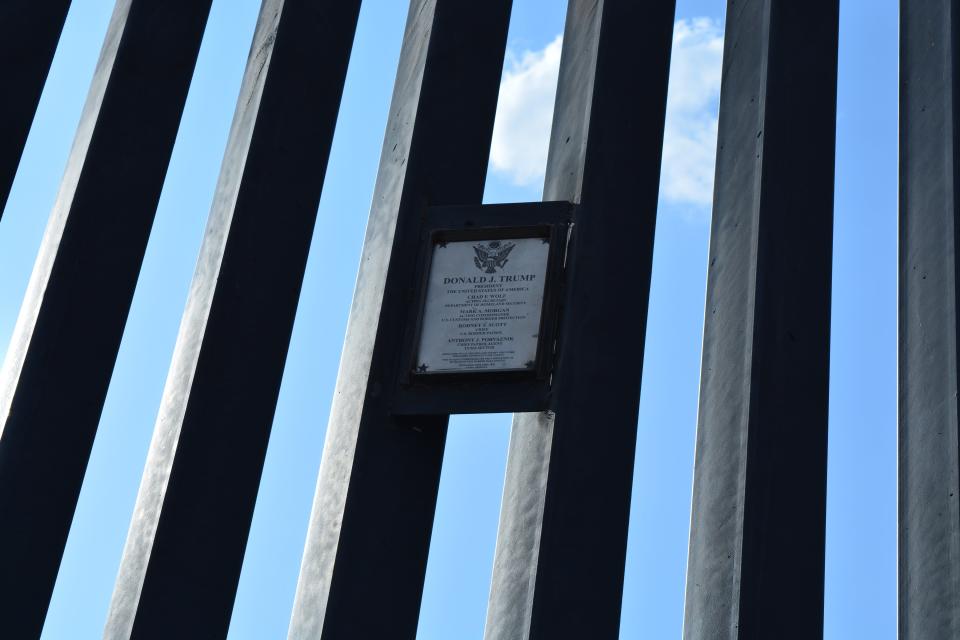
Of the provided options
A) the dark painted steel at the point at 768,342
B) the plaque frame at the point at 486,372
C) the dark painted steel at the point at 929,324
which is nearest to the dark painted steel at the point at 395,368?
the plaque frame at the point at 486,372

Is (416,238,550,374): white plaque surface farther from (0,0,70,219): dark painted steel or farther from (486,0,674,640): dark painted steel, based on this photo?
(0,0,70,219): dark painted steel

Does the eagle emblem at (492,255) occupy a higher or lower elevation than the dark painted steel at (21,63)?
lower

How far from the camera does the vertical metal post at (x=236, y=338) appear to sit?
3689mm

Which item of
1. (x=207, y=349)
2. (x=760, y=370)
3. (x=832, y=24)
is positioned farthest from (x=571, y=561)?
(x=832, y=24)

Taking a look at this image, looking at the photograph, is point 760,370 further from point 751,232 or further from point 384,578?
point 384,578

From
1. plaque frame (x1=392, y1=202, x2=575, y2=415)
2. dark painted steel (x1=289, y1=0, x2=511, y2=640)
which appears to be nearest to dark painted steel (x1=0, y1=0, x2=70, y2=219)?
dark painted steel (x1=289, y1=0, x2=511, y2=640)

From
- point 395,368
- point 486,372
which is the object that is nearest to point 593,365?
point 486,372

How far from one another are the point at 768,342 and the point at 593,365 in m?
0.60

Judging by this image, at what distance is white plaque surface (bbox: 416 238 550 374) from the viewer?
3.89 meters

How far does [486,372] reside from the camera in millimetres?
3857

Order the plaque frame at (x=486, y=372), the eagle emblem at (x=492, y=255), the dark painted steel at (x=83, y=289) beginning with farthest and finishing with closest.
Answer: the eagle emblem at (x=492, y=255) → the plaque frame at (x=486, y=372) → the dark painted steel at (x=83, y=289)

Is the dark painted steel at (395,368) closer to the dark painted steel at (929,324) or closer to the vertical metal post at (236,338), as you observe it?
the vertical metal post at (236,338)

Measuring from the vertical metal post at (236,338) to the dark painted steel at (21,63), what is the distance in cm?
63

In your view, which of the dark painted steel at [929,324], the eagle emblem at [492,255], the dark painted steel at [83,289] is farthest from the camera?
the dark painted steel at [929,324]
